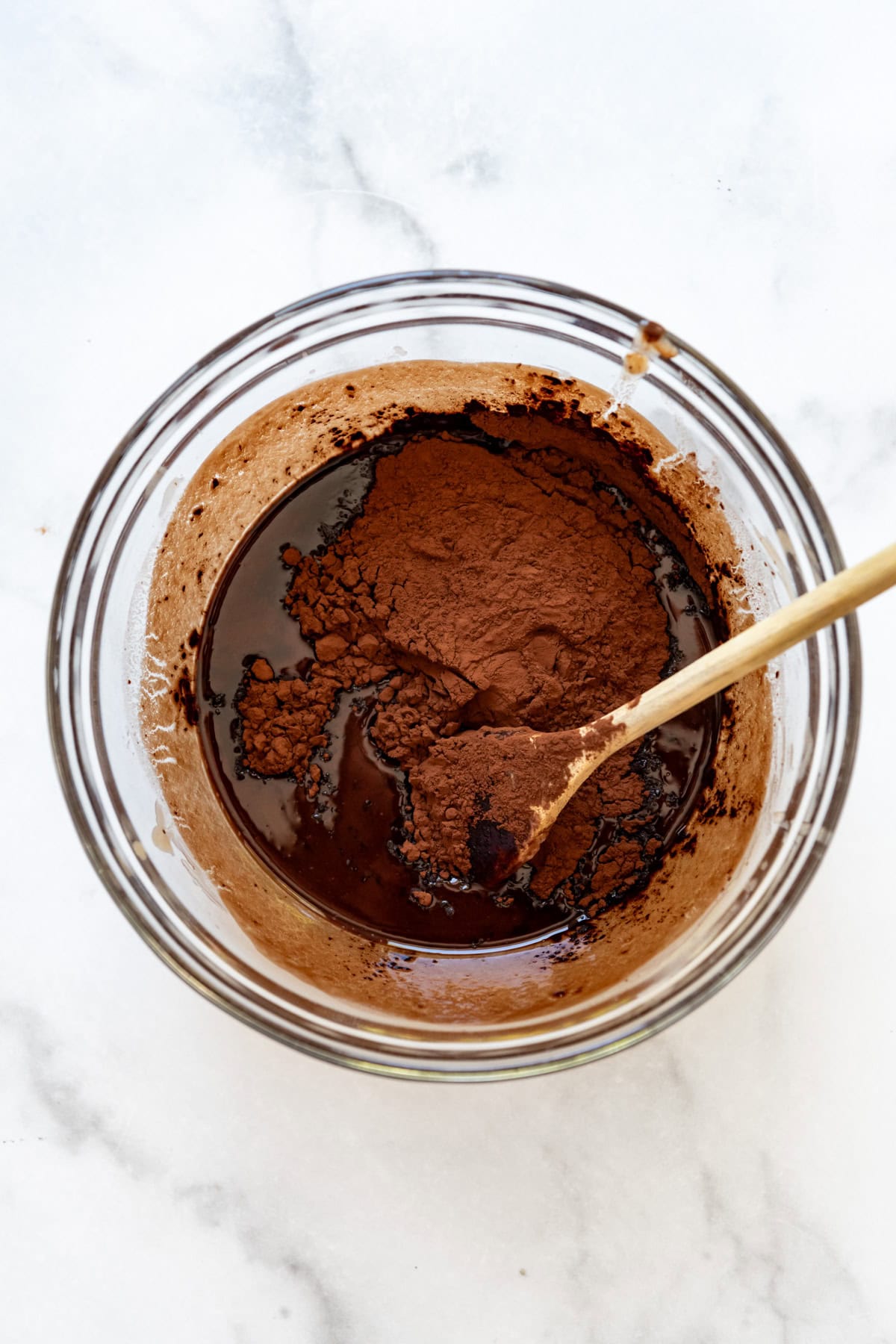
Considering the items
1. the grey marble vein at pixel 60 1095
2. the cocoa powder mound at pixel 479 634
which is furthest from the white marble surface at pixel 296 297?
the cocoa powder mound at pixel 479 634

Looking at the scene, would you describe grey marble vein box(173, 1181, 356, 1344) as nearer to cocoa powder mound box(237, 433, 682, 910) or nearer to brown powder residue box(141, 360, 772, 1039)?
brown powder residue box(141, 360, 772, 1039)

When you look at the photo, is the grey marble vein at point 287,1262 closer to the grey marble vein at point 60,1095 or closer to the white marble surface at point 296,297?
the white marble surface at point 296,297

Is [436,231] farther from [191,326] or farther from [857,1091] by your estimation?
[857,1091]

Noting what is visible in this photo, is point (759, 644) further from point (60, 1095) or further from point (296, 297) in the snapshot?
point (60, 1095)

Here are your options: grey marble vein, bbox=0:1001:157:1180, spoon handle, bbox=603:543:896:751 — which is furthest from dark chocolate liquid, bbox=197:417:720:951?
grey marble vein, bbox=0:1001:157:1180

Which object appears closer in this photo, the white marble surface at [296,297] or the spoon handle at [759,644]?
the spoon handle at [759,644]

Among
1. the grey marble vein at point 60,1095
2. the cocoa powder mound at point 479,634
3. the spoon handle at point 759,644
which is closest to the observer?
the spoon handle at point 759,644
